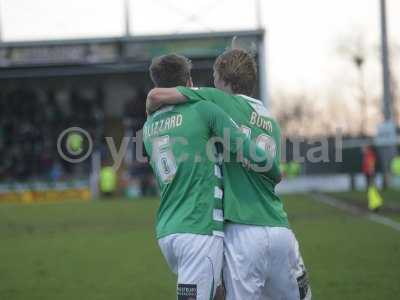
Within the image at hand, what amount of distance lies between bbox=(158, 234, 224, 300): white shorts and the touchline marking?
11.9 m

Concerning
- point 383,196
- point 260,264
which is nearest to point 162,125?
point 260,264

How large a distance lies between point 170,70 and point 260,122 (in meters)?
0.58

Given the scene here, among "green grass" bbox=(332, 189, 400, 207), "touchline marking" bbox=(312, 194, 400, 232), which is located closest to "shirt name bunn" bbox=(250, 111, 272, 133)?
"touchline marking" bbox=(312, 194, 400, 232)

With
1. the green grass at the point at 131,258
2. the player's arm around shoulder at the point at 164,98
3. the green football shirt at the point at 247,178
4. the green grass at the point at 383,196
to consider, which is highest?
the player's arm around shoulder at the point at 164,98

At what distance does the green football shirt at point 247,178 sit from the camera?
4.55 meters

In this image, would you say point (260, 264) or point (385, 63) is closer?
point (260, 264)

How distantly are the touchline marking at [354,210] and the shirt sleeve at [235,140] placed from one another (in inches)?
465

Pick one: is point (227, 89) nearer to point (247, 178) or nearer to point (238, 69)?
point (238, 69)

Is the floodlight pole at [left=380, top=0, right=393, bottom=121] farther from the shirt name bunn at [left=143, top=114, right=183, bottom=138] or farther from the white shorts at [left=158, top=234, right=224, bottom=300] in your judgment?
the white shorts at [left=158, top=234, right=224, bottom=300]

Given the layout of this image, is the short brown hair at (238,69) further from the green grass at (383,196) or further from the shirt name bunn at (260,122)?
the green grass at (383,196)

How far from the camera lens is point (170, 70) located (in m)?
4.79

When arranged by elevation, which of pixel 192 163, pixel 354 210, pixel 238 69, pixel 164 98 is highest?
pixel 238 69

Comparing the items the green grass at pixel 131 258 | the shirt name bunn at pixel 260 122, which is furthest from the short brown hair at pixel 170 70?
the green grass at pixel 131 258

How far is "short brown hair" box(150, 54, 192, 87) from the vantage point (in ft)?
15.6
